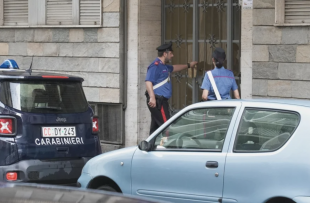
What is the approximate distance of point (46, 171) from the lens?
28.7 ft

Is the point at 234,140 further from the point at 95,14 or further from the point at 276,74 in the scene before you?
the point at 95,14

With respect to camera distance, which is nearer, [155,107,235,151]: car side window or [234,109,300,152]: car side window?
[234,109,300,152]: car side window

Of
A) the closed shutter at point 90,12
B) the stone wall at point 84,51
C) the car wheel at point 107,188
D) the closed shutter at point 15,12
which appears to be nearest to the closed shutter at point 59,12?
the stone wall at point 84,51

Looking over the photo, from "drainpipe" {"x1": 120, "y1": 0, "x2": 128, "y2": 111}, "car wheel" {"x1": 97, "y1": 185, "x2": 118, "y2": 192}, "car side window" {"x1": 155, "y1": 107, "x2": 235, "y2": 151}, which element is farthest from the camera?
"drainpipe" {"x1": 120, "y1": 0, "x2": 128, "y2": 111}

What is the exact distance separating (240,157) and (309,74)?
5490 mm

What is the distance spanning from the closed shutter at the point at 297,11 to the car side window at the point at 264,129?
17.8ft

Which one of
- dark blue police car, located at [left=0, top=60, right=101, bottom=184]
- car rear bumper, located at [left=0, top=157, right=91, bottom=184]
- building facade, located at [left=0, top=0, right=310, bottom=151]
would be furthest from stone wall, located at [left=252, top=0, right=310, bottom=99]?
car rear bumper, located at [left=0, top=157, right=91, bottom=184]

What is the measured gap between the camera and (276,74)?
12.4m

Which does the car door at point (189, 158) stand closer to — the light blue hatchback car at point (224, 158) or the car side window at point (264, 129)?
the light blue hatchback car at point (224, 158)

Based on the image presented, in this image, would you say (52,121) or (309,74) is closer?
(52,121)

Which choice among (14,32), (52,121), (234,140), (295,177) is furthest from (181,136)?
(14,32)

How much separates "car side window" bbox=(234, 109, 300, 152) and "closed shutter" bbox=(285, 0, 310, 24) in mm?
5418

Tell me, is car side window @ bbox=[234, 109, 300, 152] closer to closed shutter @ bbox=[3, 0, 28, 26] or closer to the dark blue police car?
the dark blue police car

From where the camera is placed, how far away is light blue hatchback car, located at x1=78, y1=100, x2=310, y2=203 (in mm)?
6457
